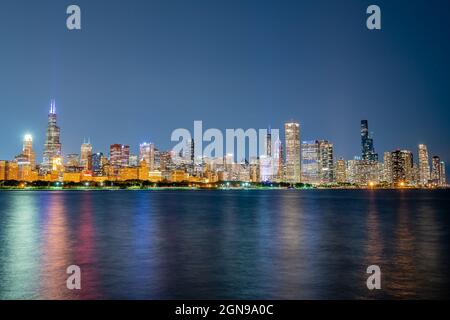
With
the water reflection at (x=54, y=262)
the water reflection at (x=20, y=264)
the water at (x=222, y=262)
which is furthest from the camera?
the water at (x=222, y=262)

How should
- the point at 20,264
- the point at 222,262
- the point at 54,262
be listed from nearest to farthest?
the point at 20,264 → the point at 54,262 → the point at 222,262

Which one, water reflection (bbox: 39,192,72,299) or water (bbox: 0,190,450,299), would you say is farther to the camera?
→ water (bbox: 0,190,450,299)

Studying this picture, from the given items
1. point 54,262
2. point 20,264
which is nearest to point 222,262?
point 54,262

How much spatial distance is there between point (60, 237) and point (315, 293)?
2768 cm

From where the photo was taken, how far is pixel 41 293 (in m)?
18.8

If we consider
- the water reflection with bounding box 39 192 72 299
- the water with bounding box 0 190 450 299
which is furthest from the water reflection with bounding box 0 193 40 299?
the water reflection with bounding box 39 192 72 299

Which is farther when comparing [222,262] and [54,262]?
[222,262]

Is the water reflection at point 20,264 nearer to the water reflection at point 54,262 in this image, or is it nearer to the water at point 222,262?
the water at point 222,262

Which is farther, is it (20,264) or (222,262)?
(222,262)

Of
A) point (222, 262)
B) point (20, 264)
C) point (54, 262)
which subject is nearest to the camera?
point (20, 264)

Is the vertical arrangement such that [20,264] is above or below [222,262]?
above

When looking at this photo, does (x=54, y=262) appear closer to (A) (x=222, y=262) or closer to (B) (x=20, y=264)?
(B) (x=20, y=264)

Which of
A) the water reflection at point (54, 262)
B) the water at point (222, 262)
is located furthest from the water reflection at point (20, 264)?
the water reflection at point (54, 262)

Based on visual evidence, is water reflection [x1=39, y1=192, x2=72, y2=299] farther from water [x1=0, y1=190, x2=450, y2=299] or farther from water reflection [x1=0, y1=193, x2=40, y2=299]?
water reflection [x1=0, y1=193, x2=40, y2=299]
